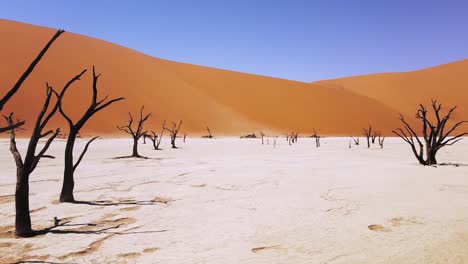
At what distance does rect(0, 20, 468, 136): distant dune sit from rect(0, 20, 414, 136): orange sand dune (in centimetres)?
10

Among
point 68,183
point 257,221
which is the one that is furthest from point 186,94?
point 257,221

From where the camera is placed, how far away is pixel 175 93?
5319cm

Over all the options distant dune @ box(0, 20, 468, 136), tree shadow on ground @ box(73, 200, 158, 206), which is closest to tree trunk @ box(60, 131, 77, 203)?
tree shadow on ground @ box(73, 200, 158, 206)

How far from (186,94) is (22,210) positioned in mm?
51374

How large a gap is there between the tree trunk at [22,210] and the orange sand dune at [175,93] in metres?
35.9

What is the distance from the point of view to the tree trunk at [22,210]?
3.44 metres

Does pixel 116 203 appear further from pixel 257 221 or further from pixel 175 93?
pixel 175 93

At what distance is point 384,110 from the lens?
2618 inches

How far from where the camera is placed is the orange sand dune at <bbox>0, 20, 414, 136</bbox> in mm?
42709

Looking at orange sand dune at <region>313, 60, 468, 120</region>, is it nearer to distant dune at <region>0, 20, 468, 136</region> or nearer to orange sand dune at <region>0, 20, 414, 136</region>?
distant dune at <region>0, 20, 468, 136</region>

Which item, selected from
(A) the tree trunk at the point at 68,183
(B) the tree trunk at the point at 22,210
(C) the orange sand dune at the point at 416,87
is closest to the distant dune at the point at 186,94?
(C) the orange sand dune at the point at 416,87

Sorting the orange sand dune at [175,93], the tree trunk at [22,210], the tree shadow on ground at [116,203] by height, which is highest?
the orange sand dune at [175,93]

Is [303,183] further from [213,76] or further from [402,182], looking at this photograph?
[213,76]

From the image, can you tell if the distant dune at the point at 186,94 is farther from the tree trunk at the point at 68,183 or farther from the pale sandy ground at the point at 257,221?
the pale sandy ground at the point at 257,221
